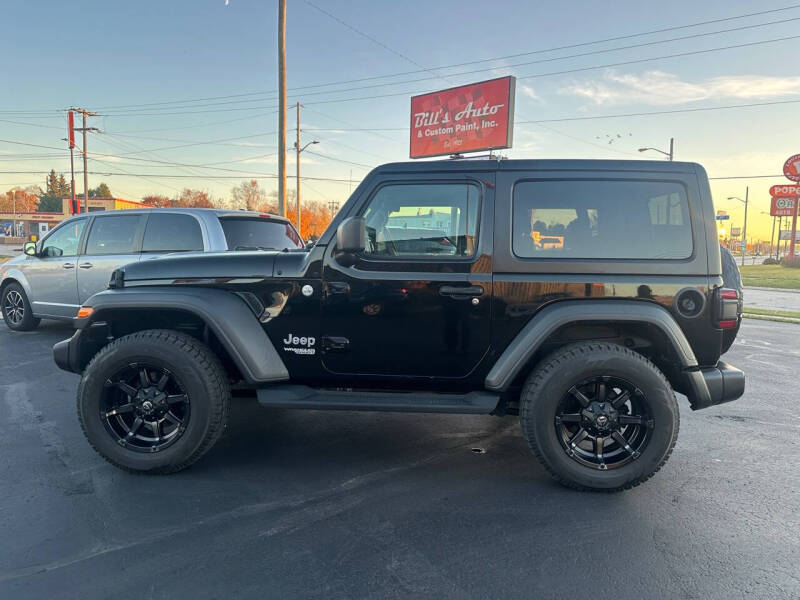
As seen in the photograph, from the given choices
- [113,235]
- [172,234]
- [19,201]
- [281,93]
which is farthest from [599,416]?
[19,201]

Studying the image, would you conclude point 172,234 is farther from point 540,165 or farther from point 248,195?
point 248,195

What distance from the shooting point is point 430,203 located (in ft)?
11.7

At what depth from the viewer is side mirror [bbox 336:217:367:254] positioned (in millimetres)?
3287

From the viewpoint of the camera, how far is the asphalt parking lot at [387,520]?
96.9 inches

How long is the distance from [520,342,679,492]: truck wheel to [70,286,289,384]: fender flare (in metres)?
1.67

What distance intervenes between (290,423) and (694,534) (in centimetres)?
307

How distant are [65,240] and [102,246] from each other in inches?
37.9

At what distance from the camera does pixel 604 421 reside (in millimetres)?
3379

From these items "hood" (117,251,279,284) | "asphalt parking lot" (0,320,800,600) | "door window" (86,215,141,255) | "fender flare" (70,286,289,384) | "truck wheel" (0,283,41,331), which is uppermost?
"door window" (86,215,141,255)

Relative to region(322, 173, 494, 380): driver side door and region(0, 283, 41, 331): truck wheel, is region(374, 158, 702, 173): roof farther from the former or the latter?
region(0, 283, 41, 331): truck wheel

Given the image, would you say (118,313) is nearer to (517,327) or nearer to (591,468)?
(517,327)

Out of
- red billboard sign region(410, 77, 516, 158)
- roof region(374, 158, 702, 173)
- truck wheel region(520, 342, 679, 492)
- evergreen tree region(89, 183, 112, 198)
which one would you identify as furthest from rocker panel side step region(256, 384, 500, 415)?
evergreen tree region(89, 183, 112, 198)

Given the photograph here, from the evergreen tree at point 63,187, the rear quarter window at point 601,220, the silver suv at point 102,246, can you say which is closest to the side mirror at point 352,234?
the rear quarter window at point 601,220

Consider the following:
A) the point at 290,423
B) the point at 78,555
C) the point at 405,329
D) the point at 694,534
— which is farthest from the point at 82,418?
the point at 694,534
